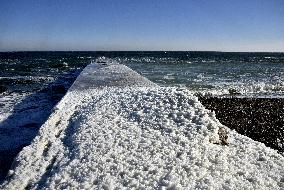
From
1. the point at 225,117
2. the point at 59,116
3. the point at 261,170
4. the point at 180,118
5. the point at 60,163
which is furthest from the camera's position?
the point at 225,117

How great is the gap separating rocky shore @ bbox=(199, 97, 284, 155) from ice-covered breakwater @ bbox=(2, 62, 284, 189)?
4.74 ft

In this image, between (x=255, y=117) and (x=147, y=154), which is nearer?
(x=147, y=154)

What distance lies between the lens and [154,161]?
5.34 meters

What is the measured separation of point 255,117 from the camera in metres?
9.51

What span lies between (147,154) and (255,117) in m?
4.86

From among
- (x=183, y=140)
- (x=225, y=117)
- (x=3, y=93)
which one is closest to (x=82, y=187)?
(x=183, y=140)

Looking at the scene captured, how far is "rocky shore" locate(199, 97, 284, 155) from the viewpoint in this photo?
7.97m

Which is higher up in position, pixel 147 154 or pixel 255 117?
pixel 147 154

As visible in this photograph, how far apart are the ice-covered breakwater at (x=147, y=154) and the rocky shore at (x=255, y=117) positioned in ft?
4.74

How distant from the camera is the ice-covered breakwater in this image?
4832mm

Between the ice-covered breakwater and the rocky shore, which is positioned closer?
the ice-covered breakwater

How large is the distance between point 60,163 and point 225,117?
531 cm

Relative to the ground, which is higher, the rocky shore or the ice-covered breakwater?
the ice-covered breakwater

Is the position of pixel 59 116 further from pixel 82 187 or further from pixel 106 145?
pixel 82 187
